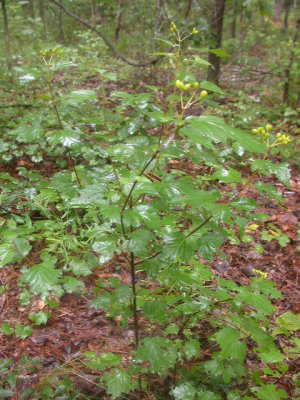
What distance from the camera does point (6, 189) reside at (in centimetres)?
286

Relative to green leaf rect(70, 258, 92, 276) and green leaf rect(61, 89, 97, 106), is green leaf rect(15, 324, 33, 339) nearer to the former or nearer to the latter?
green leaf rect(70, 258, 92, 276)

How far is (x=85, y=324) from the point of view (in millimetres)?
2195

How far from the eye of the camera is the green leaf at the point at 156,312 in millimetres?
1412

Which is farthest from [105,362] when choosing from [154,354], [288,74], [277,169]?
[288,74]

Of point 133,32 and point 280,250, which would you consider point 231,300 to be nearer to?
point 280,250

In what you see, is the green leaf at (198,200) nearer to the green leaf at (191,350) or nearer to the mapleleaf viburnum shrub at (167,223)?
the mapleleaf viburnum shrub at (167,223)

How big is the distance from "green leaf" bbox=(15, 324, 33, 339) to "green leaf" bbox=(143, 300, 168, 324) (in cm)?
100

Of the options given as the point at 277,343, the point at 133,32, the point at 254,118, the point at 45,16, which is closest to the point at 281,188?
the point at 254,118

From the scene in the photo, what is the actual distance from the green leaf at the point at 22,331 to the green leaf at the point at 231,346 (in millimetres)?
1229

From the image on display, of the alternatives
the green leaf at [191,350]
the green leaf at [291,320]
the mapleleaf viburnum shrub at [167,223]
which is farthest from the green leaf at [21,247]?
the green leaf at [291,320]

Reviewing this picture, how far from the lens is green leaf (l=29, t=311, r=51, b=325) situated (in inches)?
81.9

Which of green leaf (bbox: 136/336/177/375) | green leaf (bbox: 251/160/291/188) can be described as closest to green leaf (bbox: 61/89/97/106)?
green leaf (bbox: 251/160/291/188)

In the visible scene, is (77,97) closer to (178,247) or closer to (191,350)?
(178,247)

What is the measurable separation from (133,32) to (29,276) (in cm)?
956
